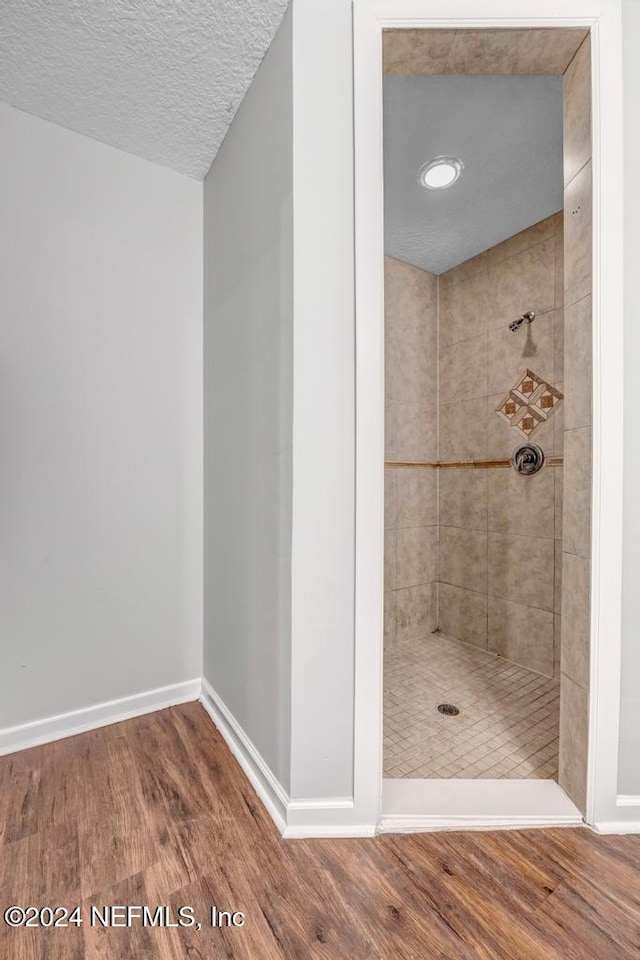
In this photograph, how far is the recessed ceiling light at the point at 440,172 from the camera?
181 centimetres

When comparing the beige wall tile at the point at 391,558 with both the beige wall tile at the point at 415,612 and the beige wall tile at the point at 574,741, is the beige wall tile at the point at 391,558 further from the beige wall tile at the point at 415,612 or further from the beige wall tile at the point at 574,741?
the beige wall tile at the point at 574,741

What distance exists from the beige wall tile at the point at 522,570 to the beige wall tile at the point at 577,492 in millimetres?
1053

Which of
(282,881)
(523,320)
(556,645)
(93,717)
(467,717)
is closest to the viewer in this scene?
(282,881)

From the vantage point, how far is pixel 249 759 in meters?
1.44

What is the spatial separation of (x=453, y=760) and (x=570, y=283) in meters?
1.67

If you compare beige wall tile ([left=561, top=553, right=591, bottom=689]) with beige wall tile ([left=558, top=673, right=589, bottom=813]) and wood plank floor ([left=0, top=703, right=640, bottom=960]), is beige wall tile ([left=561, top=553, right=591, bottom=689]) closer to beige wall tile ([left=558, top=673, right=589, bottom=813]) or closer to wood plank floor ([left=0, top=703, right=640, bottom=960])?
beige wall tile ([left=558, top=673, right=589, bottom=813])

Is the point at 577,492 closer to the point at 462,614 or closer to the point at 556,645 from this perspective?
the point at 556,645

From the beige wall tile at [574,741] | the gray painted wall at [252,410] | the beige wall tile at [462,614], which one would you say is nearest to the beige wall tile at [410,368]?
the gray painted wall at [252,410]

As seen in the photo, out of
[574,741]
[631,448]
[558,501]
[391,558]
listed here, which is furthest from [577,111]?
[391,558]

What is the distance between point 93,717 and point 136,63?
2.40 meters

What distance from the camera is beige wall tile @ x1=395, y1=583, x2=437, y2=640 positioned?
2645 millimetres

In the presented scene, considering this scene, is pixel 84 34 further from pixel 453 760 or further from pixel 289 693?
pixel 453 760

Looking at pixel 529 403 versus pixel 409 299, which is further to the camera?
pixel 409 299

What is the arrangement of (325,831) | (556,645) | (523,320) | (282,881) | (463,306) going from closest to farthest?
(282,881)
(325,831)
(556,645)
(523,320)
(463,306)
